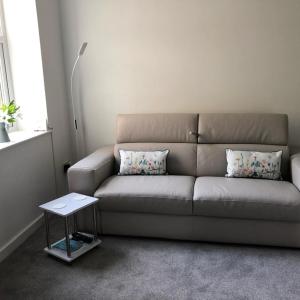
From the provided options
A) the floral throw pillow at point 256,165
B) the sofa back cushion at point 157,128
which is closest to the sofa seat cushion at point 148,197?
the floral throw pillow at point 256,165

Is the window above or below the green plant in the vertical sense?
above

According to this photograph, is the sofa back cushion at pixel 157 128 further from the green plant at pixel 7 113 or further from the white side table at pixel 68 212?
the green plant at pixel 7 113

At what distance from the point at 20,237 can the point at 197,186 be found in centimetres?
150

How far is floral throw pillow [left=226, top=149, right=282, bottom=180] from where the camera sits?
2.76 metres

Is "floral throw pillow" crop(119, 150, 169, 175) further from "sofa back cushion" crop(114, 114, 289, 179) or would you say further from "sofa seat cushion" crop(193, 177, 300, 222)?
"sofa seat cushion" crop(193, 177, 300, 222)

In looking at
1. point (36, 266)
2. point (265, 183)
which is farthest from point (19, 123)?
point (265, 183)

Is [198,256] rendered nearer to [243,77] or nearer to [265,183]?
[265,183]

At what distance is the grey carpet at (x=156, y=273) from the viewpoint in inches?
80.3

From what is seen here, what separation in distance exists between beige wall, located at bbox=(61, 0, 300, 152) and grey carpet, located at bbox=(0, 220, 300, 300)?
1428 millimetres

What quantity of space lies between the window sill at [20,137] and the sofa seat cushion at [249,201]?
148cm

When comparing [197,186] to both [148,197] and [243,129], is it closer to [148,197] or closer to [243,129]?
[148,197]

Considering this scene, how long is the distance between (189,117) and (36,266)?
72.5 inches

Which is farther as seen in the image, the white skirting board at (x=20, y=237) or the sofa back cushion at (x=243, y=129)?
the sofa back cushion at (x=243, y=129)

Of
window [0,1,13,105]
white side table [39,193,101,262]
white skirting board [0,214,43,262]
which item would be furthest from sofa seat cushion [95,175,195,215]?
window [0,1,13,105]
